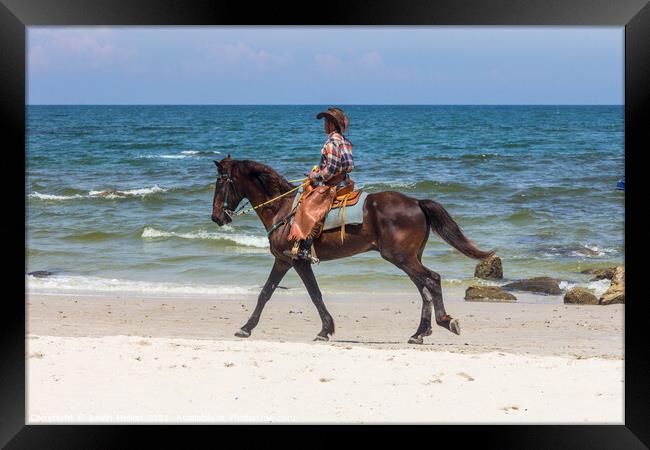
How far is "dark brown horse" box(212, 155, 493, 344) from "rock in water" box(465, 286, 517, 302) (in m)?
3.77

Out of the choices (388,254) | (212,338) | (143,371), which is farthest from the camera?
(212,338)

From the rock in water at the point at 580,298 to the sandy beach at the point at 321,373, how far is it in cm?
146

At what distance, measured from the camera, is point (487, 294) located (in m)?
12.7

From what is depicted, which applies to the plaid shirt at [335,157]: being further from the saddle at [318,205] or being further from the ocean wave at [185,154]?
the ocean wave at [185,154]

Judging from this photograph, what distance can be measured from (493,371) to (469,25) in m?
2.92

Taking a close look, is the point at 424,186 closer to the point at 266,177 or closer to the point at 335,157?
the point at 266,177

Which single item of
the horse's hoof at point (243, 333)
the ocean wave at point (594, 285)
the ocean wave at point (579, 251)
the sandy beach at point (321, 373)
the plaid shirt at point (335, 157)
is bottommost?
the sandy beach at point (321, 373)

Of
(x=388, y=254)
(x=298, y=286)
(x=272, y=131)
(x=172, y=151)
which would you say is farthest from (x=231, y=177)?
(x=272, y=131)

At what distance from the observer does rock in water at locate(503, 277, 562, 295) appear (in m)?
13.4

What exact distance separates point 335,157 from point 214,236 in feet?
29.7

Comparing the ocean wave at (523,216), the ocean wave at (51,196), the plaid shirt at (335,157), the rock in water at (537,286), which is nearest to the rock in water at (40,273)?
the rock in water at (537,286)

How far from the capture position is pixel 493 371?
7.98 meters

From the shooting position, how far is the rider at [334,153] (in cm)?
845

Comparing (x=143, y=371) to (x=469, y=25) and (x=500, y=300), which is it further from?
(x=500, y=300)
